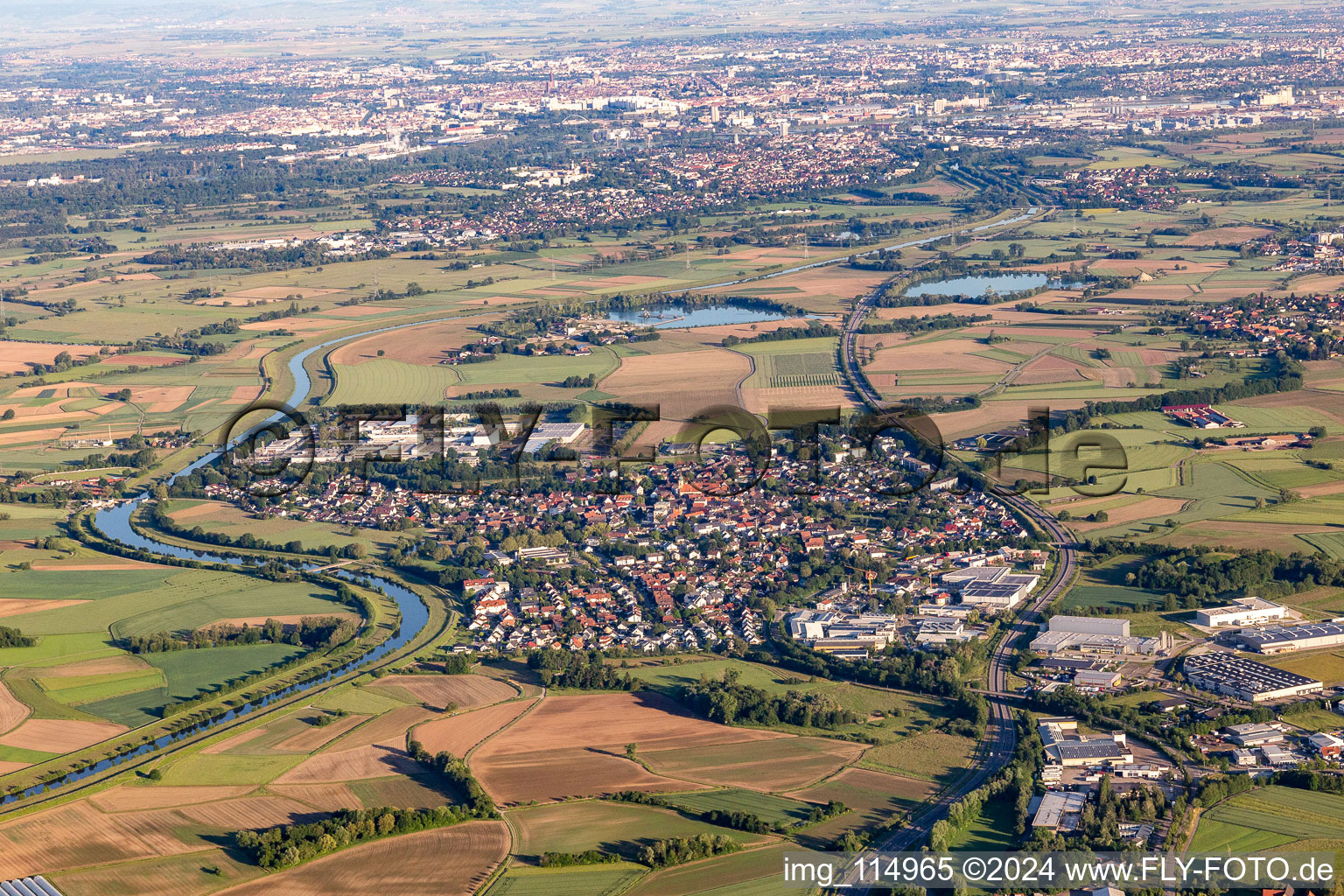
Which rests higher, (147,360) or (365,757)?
(147,360)

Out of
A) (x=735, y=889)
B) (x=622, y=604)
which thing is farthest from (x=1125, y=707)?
(x=622, y=604)

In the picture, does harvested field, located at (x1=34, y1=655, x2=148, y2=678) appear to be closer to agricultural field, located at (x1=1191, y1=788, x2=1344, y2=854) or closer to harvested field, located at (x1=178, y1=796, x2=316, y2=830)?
harvested field, located at (x1=178, y1=796, x2=316, y2=830)

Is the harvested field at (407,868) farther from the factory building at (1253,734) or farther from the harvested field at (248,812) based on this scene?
the factory building at (1253,734)

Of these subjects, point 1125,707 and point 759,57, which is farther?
point 759,57

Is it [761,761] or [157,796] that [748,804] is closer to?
[761,761]

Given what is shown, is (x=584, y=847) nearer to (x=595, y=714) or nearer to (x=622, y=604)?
(x=595, y=714)

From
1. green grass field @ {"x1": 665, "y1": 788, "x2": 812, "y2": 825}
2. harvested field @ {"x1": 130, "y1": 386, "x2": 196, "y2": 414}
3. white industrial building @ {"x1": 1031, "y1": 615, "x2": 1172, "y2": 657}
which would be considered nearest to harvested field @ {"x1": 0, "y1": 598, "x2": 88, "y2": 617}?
green grass field @ {"x1": 665, "y1": 788, "x2": 812, "y2": 825}

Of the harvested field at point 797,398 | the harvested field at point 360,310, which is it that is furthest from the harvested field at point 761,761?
the harvested field at point 360,310

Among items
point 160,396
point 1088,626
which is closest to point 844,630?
point 1088,626
